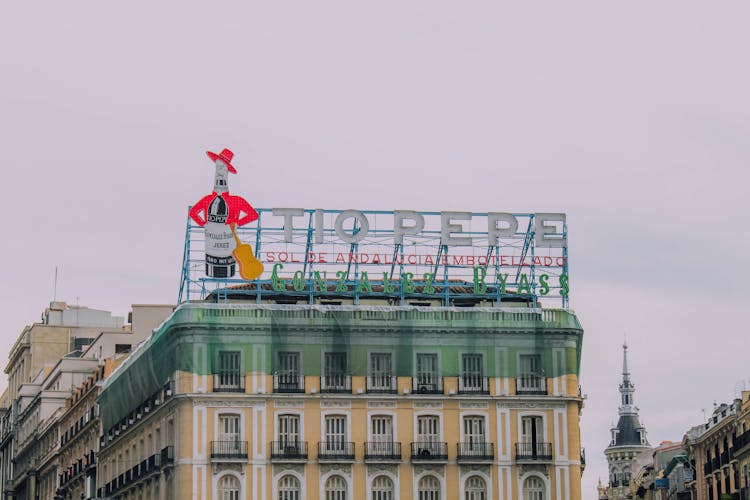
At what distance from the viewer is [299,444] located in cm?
10375

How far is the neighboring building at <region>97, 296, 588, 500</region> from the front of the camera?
10338 centimetres

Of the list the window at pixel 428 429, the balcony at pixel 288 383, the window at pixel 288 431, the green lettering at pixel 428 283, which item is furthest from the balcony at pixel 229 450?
the green lettering at pixel 428 283

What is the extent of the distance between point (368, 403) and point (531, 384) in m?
10.0

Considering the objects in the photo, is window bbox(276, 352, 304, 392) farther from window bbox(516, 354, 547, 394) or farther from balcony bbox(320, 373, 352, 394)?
window bbox(516, 354, 547, 394)

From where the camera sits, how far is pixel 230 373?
343ft

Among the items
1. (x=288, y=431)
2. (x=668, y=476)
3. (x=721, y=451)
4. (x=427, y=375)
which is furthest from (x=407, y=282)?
(x=668, y=476)

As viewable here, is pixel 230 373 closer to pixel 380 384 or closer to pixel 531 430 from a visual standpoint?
pixel 380 384

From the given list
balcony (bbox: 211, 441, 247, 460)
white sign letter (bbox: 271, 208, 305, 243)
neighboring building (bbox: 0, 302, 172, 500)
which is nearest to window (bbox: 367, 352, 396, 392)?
balcony (bbox: 211, 441, 247, 460)

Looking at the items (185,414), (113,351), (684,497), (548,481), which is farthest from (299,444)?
(684,497)

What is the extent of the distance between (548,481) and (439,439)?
6.95 m

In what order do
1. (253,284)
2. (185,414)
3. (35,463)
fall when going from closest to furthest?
(185,414) → (253,284) → (35,463)

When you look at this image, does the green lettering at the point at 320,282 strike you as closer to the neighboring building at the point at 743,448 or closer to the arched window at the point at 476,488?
the arched window at the point at 476,488

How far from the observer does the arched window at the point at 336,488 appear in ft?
339

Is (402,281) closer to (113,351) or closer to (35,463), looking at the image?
(113,351)
